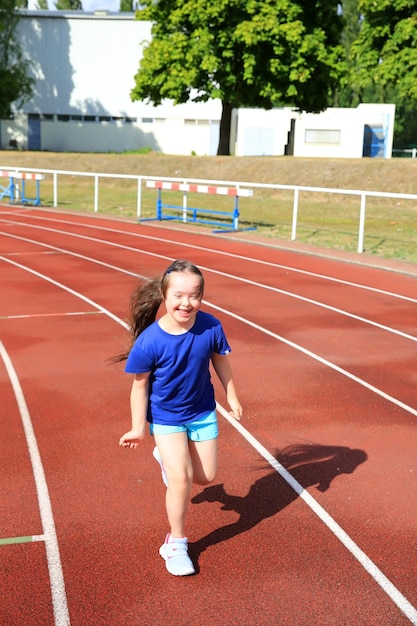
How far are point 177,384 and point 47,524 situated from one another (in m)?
1.47

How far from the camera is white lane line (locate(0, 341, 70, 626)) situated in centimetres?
411

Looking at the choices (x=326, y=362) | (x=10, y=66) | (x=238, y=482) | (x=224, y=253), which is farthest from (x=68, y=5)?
(x=238, y=482)

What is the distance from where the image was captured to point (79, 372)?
8500 millimetres

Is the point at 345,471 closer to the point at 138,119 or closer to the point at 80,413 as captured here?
the point at 80,413

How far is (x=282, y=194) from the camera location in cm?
3219

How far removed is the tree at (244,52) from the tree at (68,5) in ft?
133

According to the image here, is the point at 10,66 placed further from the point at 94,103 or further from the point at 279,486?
the point at 279,486

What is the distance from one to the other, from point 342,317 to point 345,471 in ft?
19.3

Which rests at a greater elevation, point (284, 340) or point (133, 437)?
point (133, 437)

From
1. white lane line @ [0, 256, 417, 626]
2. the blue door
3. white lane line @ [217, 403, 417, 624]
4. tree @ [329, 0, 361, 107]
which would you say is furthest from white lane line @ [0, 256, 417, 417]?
tree @ [329, 0, 361, 107]

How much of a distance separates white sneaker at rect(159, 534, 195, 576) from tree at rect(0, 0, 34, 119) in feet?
166

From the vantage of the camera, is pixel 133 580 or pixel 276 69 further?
pixel 276 69

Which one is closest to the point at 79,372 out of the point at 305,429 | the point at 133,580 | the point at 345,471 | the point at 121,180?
the point at 305,429

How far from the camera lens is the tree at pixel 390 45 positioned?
34.5m
